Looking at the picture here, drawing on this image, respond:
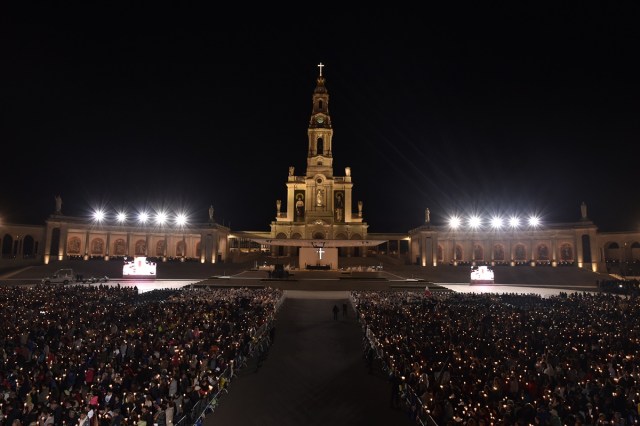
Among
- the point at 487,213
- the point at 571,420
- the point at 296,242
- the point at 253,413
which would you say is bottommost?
the point at 253,413

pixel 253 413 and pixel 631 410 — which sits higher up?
pixel 631 410

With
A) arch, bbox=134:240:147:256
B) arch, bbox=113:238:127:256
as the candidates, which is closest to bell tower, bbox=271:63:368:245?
arch, bbox=134:240:147:256

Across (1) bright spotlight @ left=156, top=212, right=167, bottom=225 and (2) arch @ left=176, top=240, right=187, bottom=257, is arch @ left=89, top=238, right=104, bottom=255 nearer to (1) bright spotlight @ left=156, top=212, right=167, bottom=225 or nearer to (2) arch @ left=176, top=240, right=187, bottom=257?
(1) bright spotlight @ left=156, top=212, right=167, bottom=225

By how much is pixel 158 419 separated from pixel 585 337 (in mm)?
14896

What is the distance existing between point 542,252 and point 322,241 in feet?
117

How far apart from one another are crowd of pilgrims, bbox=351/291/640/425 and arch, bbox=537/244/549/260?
4230 centimetres

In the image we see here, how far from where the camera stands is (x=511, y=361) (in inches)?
526

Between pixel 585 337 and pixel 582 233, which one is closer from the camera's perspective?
pixel 585 337

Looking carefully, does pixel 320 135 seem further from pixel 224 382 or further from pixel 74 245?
pixel 224 382

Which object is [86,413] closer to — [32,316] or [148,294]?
[32,316]

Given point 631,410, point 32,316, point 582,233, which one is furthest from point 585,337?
point 582,233

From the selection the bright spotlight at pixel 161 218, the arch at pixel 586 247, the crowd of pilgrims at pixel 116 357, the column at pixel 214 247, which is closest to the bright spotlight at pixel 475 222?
the arch at pixel 586 247

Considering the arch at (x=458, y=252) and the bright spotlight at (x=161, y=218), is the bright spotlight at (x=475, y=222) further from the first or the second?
the bright spotlight at (x=161, y=218)

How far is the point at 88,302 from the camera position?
907 inches
